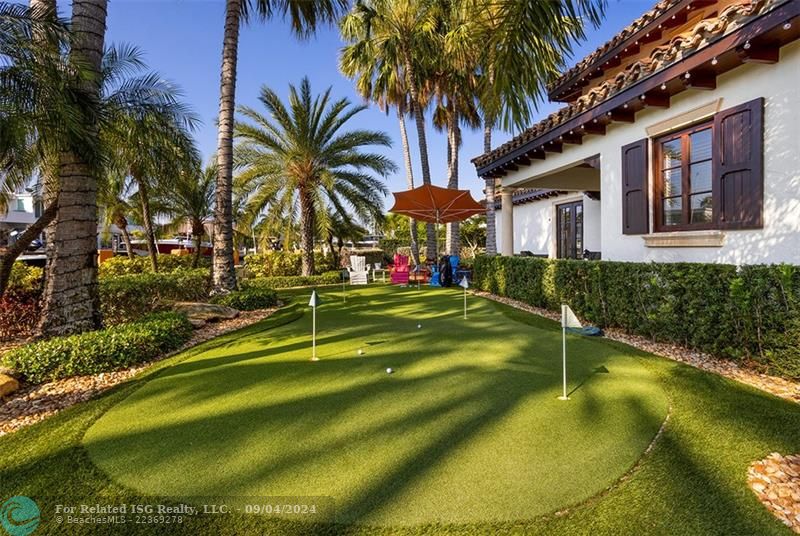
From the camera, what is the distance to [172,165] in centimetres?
964

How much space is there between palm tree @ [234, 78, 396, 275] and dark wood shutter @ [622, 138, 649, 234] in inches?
482

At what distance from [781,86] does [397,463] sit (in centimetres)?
657

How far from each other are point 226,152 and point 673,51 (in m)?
9.99

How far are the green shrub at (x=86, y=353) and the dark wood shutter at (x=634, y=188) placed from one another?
8537 mm

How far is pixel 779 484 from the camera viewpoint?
272 cm

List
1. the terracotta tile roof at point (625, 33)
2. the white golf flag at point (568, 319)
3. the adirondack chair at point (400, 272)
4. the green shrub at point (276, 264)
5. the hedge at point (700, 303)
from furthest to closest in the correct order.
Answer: the green shrub at point (276, 264) → the adirondack chair at point (400, 272) → the terracotta tile roof at point (625, 33) → the hedge at point (700, 303) → the white golf flag at point (568, 319)

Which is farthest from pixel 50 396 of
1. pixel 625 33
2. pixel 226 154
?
pixel 625 33

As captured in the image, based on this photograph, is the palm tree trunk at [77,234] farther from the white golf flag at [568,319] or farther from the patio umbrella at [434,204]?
the patio umbrella at [434,204]

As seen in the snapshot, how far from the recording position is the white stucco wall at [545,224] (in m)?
14.5

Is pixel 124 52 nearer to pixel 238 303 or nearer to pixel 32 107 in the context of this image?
pixel 32 107

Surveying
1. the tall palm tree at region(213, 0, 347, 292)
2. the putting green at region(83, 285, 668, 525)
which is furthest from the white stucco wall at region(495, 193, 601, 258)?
the putting green at region(83, 285, 668, 525)

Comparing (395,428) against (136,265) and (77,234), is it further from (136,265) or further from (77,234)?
(136,265)

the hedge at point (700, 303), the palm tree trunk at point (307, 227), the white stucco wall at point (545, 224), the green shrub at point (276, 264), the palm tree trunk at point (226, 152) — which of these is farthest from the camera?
the green shrub at point (276, 264)

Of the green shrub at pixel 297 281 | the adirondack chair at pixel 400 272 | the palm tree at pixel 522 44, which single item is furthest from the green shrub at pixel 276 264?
the palm tree at pixel 522 44
